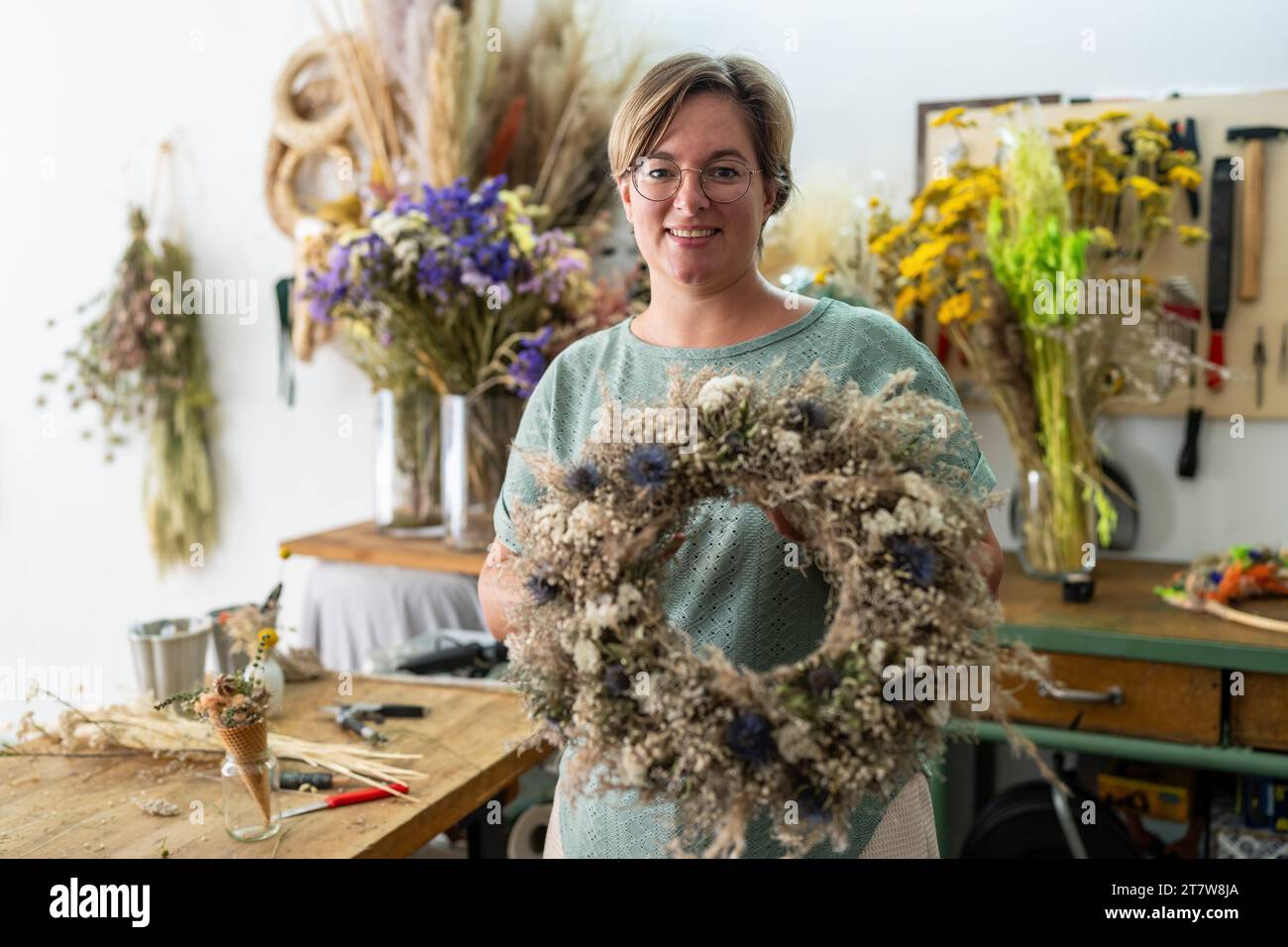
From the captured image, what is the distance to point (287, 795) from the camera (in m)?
1.47

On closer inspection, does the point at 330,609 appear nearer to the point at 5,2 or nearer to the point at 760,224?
the point at 760,224

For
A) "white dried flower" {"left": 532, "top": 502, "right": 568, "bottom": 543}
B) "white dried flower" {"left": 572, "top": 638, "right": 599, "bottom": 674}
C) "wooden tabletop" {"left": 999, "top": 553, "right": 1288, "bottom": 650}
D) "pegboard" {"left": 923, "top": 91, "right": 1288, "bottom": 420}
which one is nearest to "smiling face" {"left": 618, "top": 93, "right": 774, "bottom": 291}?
"white dried flower" {"left": 532, "top": 502, "right": 568, "bottom": 543}

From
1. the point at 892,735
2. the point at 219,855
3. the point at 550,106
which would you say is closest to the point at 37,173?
the point at 550,106

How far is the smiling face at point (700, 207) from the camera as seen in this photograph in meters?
1.22

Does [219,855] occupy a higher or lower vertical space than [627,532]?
lower

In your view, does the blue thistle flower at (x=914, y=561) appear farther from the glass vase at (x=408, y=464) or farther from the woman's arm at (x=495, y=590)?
the glass vase at (x=408, y=464)

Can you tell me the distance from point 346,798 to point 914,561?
34.5 inches

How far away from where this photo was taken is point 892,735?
0.93 metres

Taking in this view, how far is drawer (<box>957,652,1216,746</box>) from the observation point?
2.05 metres

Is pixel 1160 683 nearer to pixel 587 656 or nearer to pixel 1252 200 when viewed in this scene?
pixel 1252 200

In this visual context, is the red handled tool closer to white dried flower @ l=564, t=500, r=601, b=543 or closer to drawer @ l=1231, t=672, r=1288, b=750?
white dried flower @ l=564, t=500, r=601, b=543

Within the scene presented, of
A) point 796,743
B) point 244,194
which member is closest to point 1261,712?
point 796,743

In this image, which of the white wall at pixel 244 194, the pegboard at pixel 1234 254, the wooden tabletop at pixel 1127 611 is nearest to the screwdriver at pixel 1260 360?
the pegboard at pixel 1234 254
